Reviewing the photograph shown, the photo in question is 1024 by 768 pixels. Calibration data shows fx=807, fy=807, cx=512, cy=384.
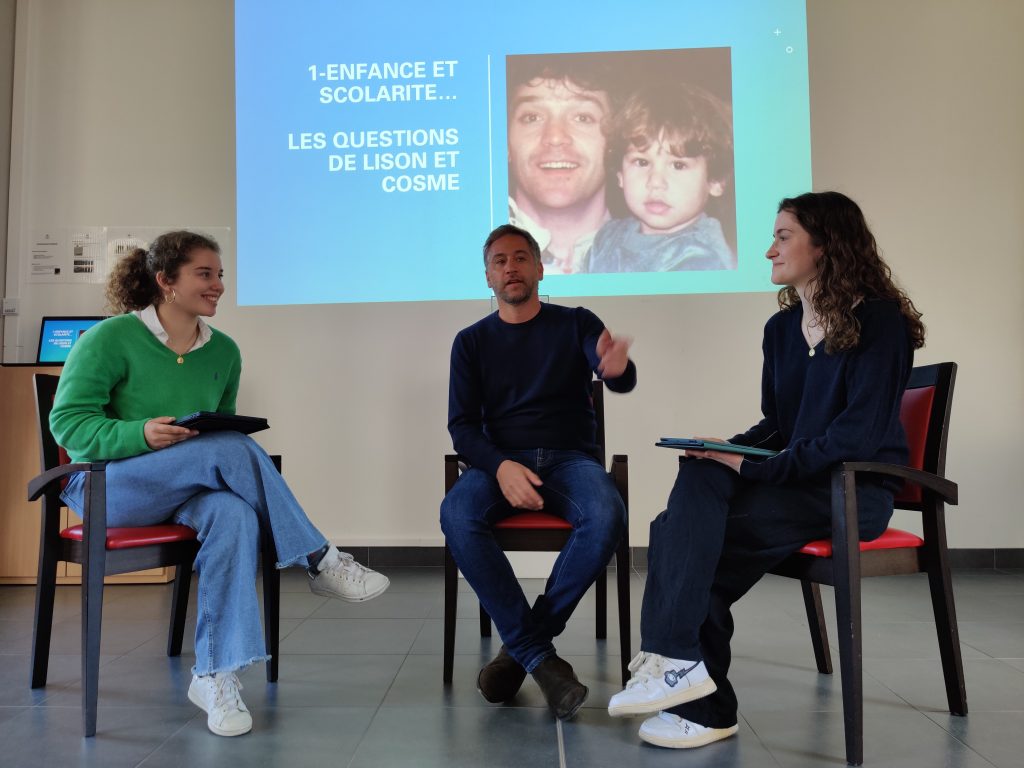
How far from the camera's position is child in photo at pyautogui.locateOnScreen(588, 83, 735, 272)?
11.6 feet

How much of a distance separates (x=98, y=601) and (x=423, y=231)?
7.31 ft

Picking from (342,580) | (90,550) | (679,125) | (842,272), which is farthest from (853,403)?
(679,125)

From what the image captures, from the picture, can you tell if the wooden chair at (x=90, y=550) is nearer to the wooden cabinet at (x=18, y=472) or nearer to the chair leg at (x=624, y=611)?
the chair leg at (x=624, y=611)

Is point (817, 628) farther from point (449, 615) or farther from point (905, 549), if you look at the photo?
point (449, 615)

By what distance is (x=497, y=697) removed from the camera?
1.92 m

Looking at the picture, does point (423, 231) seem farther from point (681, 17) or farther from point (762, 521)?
point (762, 521)

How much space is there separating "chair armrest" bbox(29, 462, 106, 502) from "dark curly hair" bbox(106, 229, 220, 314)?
489 millimetres

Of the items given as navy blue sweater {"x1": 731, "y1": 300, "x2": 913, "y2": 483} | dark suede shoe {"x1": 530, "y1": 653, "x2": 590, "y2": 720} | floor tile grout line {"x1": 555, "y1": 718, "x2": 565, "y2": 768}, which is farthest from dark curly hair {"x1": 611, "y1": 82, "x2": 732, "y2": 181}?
floor tile grout line {"x1": 555, "y1": 718, "x2": 565, "y2": 768}

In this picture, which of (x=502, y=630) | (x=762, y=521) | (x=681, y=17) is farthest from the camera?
(x=681, y=17)

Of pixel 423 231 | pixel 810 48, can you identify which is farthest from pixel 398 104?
pixel 810 48

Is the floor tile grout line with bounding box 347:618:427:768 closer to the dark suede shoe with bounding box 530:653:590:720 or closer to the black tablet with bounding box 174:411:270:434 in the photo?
the dark suede shoe with bounding box 530:653:590:720

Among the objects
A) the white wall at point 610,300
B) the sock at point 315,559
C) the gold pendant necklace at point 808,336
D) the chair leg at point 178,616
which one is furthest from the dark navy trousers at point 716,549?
the white wall at point 610,300

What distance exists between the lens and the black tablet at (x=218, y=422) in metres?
1.83

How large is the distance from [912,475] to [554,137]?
2.38 meters
